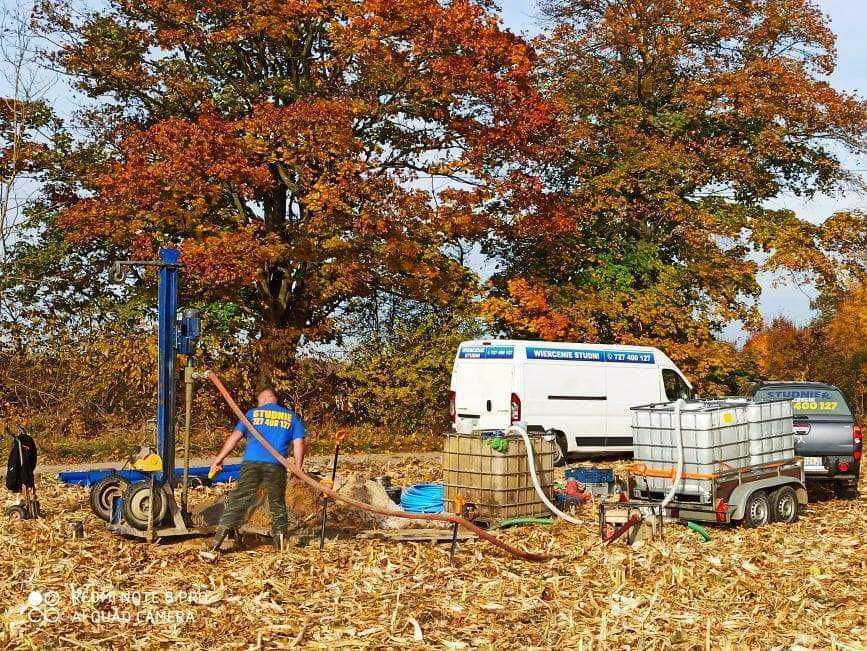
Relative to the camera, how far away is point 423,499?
1406 cm

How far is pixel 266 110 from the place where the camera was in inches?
851

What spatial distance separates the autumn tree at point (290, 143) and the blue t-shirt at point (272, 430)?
10.6m

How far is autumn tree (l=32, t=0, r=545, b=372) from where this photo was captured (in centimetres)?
2117

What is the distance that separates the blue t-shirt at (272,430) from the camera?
10.7 metres

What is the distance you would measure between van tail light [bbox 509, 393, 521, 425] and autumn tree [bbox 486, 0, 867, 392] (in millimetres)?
5493

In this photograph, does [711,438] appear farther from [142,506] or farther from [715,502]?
[142,506]

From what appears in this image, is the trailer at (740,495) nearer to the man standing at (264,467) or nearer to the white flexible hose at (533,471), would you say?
the white flexible hose at (533,471)

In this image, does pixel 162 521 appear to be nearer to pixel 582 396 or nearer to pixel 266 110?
pixel 582 396

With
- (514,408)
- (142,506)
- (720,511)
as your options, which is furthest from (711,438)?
Answer: (514,408)

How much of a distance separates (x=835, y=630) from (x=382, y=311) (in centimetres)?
1792

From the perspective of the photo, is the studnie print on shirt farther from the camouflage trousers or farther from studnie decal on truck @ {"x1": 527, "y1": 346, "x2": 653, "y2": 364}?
studnie decal on truck @ {"x1": 527, "y1": 346, "x2": 653, "y2": 364}

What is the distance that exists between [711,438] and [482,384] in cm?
743

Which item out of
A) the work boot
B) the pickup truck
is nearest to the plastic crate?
the pickup truck

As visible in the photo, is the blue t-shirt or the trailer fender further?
the trailer fender
